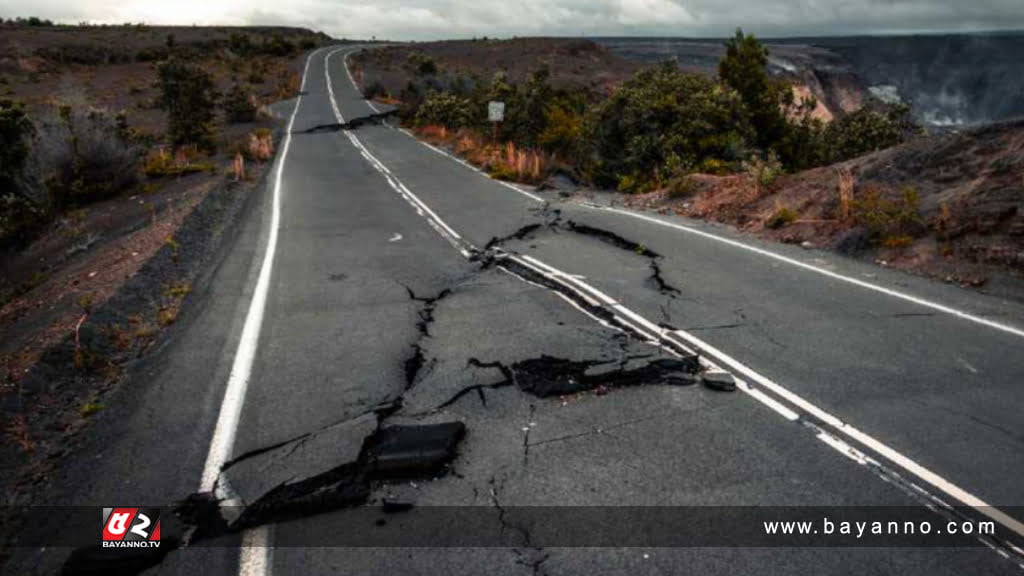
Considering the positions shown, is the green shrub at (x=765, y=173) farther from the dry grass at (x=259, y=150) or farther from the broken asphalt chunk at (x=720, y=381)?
the dry grass at (x=259, y=150)

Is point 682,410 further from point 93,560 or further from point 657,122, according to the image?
point 657,122

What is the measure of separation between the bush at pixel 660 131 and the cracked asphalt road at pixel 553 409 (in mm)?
7608

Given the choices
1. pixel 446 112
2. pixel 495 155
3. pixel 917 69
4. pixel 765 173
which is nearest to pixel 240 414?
pixel 765 173

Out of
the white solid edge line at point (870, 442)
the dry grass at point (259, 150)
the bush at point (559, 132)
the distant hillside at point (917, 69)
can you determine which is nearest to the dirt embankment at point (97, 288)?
the dry grass at point (259, 150)

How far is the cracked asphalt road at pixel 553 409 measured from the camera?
370cm

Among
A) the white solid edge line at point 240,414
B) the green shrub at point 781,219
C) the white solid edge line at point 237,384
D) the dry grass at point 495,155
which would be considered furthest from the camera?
the dry grass at point 495,155

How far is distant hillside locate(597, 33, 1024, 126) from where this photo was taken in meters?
47.3

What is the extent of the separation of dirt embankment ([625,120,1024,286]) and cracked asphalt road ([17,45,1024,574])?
97cm

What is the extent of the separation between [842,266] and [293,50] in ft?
255

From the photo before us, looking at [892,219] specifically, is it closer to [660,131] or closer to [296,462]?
[660,131]

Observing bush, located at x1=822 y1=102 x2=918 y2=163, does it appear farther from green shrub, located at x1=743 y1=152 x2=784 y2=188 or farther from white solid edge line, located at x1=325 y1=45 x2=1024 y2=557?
white solid edge line, located at x1=325 y1=45 x2=1024 y2=557

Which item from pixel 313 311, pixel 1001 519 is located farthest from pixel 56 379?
pixel 1001 519

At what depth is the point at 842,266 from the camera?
8742 mm

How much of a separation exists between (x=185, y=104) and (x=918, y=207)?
78.6 feet
